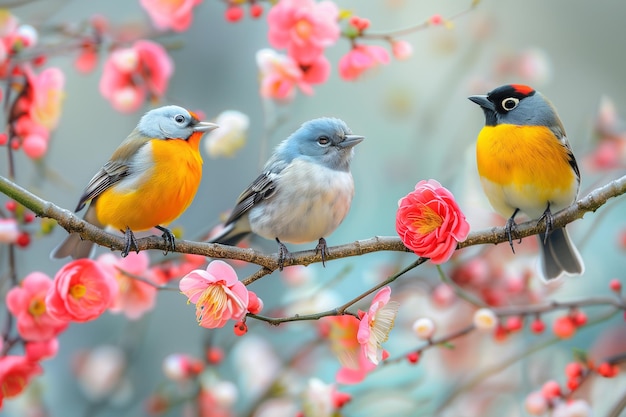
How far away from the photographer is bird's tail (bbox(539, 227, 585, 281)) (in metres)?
1.13

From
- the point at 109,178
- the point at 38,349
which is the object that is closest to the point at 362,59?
the point at 109,178

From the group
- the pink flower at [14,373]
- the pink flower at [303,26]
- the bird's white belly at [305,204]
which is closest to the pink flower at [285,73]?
the pink flower at [303,26]

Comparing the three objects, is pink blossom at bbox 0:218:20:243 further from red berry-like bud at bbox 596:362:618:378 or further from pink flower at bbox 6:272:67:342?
red berry-like bud at bbox 596:362:618:378

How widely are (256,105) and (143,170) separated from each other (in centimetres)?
84

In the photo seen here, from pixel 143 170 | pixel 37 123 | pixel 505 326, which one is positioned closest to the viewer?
pixel 143 170

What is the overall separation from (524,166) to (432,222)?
0.83 feet

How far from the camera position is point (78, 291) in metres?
0.97

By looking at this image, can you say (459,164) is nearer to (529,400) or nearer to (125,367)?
(529,400)

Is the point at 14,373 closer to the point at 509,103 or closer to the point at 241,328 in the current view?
the point at 241,328

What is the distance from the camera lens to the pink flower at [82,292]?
3.15ft

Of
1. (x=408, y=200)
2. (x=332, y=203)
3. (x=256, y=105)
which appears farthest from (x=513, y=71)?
(x=408, y=200)

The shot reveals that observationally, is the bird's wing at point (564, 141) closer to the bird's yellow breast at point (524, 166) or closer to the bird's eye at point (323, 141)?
the bird's yellow breast at point (524, 166)

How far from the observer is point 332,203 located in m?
1.07

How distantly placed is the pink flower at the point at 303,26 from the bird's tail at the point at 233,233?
0.28 meters
